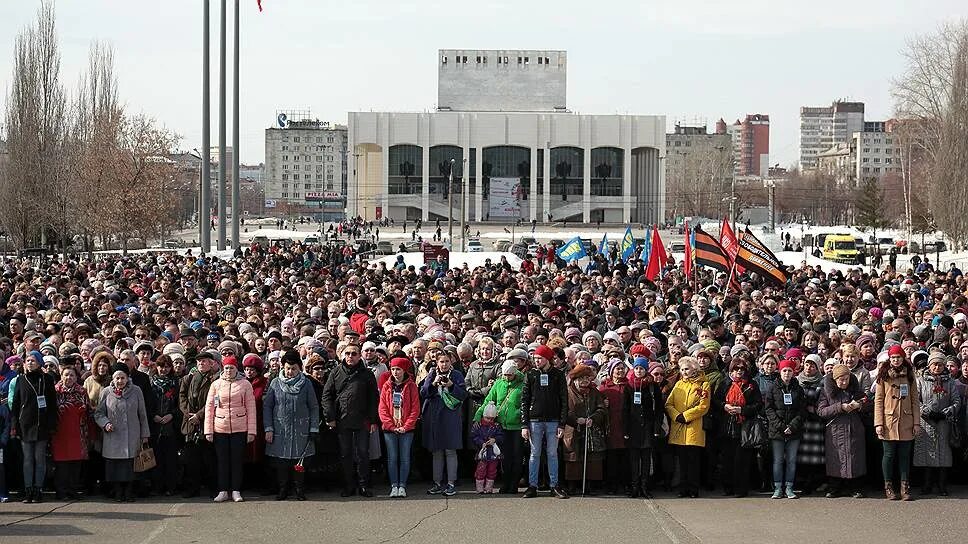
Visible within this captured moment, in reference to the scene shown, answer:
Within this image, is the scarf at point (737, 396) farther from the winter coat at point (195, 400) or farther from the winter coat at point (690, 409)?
the winter coat at point (195, 400)

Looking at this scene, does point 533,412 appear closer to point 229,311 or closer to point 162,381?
point 162,381

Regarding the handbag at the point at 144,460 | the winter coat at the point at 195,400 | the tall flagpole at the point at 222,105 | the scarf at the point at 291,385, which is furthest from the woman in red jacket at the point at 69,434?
the tall flagpole at the point at 222,105

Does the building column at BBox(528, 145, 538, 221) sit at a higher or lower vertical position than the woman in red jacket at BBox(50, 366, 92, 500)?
higher

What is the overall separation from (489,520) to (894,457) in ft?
11.9

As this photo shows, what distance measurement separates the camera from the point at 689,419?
37.9 feet

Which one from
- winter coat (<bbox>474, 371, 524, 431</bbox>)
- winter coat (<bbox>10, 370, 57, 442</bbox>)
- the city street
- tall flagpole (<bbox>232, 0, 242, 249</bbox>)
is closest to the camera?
the city street

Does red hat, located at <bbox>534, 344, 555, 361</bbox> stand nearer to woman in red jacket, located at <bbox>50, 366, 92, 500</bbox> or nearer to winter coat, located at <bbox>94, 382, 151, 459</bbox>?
winter coat, located at <bbox>94, 382, 151, 459</bbox>

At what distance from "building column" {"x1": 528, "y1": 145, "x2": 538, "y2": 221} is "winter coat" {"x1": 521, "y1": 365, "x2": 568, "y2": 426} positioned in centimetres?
11557

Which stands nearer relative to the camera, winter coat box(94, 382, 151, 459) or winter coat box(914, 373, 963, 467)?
winter coat box(94, 382, 151, 459)

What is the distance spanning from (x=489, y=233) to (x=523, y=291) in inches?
3159

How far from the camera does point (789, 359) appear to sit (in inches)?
482

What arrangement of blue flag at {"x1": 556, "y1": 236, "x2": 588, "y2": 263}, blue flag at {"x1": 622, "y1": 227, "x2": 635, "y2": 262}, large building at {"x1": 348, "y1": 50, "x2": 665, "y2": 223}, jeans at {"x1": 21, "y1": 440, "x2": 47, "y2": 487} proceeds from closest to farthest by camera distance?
jeans at {"x1": 21, "y1": 440, "x2": 47, "y2": 487}, blue flag at {"x1": 556, "y1": 236, "x2": 588, "y2": 263}, blue flag at {"x1": 622, "y1": 227, "x2": 635, "y2": 262}, large building at {"x1": 348, "y1": 50, "x2": 665, "y2": 223}

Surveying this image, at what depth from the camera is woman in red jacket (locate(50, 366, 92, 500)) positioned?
11148 mm

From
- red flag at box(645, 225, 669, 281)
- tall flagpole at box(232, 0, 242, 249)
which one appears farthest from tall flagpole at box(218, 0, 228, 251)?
red flag at box(645, 225, 669, 281)
